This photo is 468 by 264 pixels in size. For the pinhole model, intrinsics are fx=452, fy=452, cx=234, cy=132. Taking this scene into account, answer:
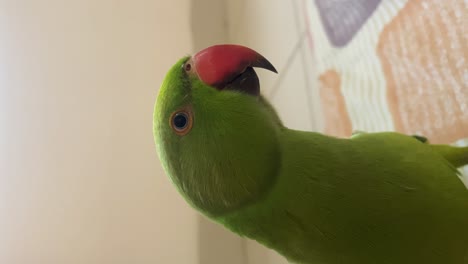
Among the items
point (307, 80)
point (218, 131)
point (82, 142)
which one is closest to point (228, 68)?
point (218, 131)

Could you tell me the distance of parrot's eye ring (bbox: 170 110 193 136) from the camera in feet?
0.96

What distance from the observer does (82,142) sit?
0.91 m

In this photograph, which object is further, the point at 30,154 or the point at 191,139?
the point at 30,154

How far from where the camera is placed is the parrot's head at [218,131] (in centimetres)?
28

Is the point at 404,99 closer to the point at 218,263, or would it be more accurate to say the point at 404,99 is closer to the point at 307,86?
the point at 307,86

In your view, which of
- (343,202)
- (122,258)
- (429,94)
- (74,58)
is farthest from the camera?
(74,58)

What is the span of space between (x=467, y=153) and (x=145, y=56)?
31.4 inches

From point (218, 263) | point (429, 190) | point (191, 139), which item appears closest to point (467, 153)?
point (429, 190)

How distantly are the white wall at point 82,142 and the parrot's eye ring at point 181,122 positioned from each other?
62 centimetres

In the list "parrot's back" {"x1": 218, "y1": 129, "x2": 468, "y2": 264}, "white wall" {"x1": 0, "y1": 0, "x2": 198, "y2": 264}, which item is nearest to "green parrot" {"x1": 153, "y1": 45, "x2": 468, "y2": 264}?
"parrot's back" {"x1": 218, "y1": 129, "x2": 468, "y2": 264}

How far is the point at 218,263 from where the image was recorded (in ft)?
3.03

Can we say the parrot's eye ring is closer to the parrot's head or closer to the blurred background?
the parrot's head

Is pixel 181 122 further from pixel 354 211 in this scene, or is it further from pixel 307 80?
pixel 307 80

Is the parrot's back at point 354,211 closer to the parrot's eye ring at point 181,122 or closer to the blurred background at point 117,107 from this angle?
the parrot's eye ring at point 181,122
